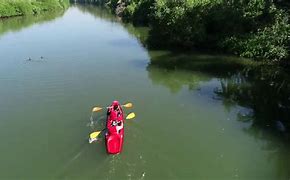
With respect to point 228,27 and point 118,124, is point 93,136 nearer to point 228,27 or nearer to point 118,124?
point 118,124

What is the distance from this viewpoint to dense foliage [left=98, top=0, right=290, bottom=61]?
3356 cm

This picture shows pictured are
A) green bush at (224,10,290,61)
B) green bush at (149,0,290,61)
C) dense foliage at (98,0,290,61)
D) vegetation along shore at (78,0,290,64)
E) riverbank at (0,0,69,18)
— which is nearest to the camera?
green bush at (224,10,290,61)

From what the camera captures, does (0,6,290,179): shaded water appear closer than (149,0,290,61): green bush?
Yes

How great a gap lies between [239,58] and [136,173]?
72.4 ft

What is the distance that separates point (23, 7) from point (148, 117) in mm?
69654

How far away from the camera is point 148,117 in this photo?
20.8 meters

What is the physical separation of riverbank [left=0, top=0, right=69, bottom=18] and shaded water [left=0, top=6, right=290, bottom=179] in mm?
43268

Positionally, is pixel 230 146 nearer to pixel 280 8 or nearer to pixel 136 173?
pixel 136 173

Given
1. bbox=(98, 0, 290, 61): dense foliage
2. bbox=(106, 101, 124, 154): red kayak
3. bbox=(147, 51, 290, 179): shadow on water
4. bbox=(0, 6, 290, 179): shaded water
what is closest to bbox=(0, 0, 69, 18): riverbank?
bbox=(98, 0, 290, 61): dense foliage

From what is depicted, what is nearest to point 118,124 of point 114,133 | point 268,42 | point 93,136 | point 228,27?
→ point 114,133

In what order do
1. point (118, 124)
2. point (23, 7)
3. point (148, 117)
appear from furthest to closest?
point (23, 7) < point (148, 117) < point (118, 124)

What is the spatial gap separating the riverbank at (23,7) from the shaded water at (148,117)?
4327 cm

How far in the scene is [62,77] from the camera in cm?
2875

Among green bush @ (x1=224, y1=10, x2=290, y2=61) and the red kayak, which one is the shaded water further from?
green bush @ (x1=224, y1=10, x2=290, y2=61)
